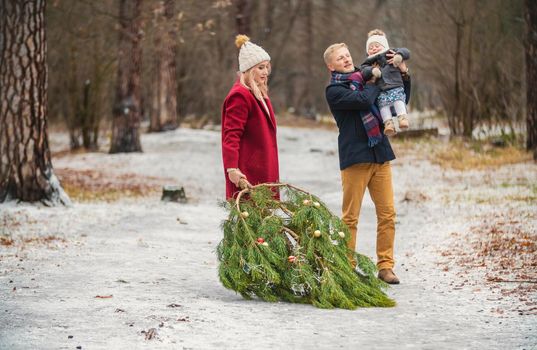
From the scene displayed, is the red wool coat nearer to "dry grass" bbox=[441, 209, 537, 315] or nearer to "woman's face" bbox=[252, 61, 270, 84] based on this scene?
"woman's face" bbox=[252, 61, 270, 84]

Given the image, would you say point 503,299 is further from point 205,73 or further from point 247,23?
point 205,73

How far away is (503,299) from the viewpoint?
708 cm

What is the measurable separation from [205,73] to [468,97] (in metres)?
16.6

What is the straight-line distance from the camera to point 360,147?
7594 mm

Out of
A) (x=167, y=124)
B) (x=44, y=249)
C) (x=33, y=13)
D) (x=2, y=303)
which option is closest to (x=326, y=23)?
(x=167, y=124)

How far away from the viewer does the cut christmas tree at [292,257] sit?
22.5ft

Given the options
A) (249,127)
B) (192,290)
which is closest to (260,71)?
(249,127)

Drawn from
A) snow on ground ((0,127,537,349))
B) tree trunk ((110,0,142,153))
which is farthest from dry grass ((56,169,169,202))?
tree trunk ((110,0,142,153))

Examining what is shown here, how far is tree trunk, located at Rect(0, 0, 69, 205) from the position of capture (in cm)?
1263

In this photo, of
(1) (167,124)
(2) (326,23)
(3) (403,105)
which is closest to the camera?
(3) (403,105)

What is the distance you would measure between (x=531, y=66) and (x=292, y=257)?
1251 cm

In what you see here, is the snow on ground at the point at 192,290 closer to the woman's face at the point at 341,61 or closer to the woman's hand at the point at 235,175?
the woman's hand at the point at 235,175

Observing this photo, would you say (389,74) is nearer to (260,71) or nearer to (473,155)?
(260,71)

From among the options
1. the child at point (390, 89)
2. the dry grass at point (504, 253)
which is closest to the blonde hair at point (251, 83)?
the child at point (390, 89)
